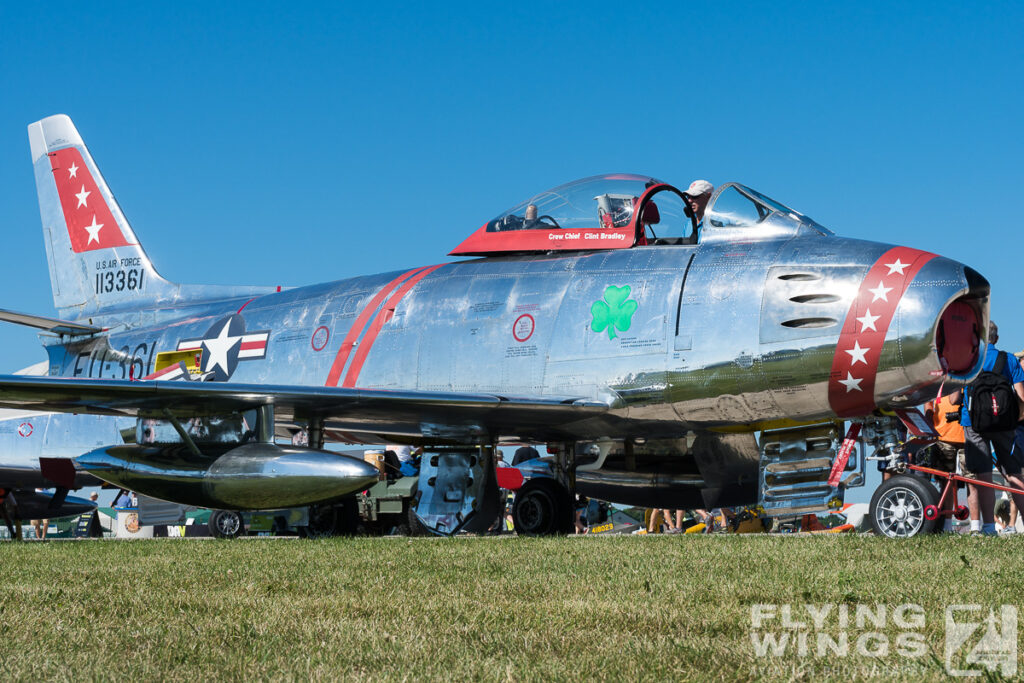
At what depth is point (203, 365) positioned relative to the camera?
13266 millimetres

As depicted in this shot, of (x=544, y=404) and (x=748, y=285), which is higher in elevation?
(x=748, y=285)

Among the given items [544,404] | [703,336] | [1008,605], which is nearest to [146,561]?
[544,404]

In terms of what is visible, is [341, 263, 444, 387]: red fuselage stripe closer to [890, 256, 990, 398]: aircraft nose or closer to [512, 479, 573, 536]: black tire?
[512, 479, 573, 536]: black tire

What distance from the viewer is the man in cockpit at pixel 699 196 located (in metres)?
10.5

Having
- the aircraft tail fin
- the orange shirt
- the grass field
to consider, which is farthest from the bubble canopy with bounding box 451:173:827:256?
the aircraft tail fin

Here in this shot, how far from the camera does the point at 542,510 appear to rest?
1115 centimetres

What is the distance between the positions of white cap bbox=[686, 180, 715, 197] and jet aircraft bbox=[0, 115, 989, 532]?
4.4 inches

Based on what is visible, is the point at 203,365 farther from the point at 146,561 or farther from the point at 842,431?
the point at 842,431

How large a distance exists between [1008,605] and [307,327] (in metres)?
9.33

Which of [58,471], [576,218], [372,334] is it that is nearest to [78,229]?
[58,471]

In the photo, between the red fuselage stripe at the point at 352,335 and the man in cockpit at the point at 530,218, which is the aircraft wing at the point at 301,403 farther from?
the man in cockpit at the point at 530,218

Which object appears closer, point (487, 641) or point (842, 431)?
point (487, 641)

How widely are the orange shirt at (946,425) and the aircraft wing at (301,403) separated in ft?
10.9

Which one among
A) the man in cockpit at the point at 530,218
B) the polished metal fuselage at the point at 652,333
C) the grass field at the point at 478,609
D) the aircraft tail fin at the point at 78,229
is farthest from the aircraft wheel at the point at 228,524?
the grass field at the point at 478,609
